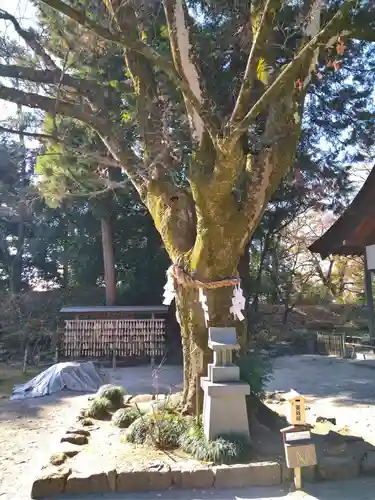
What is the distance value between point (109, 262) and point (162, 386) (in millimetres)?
6956

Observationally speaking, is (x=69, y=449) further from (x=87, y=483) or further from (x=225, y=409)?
(x=225, y=409)

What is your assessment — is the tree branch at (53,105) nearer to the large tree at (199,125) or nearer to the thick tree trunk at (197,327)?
the large tree at (199,125)

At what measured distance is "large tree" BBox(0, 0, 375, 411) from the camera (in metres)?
4.96

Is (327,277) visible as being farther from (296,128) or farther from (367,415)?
(296,128)

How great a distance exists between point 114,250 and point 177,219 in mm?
12126

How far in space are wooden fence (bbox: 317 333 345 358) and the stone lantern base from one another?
10.1 metres

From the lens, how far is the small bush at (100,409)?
6616 mm

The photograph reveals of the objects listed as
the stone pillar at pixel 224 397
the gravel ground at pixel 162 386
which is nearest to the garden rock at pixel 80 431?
the gravel ground at pixel 162 386

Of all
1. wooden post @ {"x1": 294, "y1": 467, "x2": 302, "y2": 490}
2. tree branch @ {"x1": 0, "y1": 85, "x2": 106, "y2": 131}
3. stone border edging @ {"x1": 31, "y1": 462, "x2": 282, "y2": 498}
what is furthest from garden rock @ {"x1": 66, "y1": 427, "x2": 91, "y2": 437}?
tree branch @ {"x1": 0, "y1": 85, "x2": 106, "y2": 131}

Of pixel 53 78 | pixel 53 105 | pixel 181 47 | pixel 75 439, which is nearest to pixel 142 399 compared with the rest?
pixel 75 439

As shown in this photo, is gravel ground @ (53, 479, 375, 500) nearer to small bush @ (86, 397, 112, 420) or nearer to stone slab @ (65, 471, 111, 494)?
stone slab @ (65, 471, 111, 494)

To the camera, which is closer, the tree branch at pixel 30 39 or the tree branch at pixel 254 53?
the tree branch at pixel 254 53

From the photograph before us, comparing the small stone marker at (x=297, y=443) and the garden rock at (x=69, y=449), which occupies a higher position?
the small stone marker at (x=297, y=443)

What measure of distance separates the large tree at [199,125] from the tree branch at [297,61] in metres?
0.01
